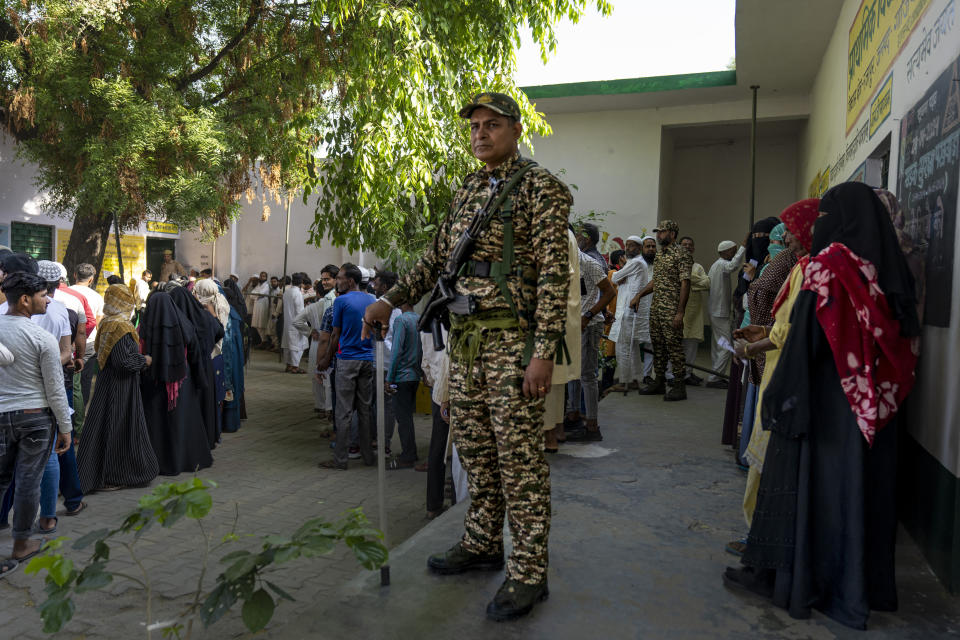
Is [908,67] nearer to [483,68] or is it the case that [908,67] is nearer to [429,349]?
[429,349]

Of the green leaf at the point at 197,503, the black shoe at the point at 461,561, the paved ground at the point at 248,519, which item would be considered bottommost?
the paved ground at the point at 248,519

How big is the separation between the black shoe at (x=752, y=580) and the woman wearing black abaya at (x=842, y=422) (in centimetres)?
10

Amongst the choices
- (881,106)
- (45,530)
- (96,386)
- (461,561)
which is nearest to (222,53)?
(96,386)

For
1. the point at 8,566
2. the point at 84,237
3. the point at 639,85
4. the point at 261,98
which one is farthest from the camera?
the point at 639,85

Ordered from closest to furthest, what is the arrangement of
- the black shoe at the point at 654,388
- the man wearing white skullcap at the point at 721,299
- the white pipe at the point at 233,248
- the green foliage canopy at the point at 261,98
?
the green foliage canopy at the point at 261,98 < the black shoe at the point at 654,388 < the man wearing white skullcap at the point at 721,299 < the white pipe at the point at 233,248

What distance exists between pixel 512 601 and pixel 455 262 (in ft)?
4.40

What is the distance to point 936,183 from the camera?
126 inches

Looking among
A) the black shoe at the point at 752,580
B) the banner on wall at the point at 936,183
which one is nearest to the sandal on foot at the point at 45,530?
the black shoe at the point at 752,580

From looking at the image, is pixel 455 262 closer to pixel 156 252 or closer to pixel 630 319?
pixel 630 319

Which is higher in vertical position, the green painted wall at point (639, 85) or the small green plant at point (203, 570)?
the green painted wall at point (639, 85)

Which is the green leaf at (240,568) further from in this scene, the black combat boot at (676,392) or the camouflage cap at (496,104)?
the black combat boot at (676,392)

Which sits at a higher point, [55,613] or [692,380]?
[55,613]

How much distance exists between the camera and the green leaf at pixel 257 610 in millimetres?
1976

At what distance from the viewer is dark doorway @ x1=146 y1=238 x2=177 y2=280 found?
720 inches
